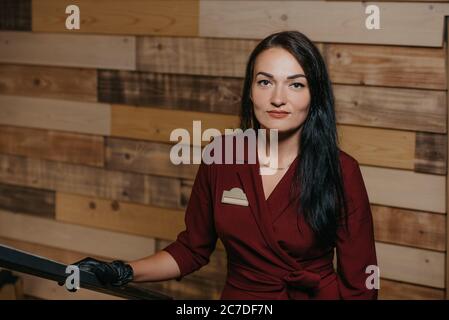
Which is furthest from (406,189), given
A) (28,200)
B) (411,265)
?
(28,200)

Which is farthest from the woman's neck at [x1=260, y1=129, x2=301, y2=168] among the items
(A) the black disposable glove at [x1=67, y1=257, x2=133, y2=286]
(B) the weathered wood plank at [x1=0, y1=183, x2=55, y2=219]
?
(B) the weathered wood plank at [x1=0, y1=183, x2=55, y2=219]

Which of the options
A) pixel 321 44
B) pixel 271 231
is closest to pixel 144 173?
pixel 321 44

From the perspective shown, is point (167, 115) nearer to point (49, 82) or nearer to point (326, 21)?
point (49, 82)

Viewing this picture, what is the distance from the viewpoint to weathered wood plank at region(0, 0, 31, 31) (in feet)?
9.84

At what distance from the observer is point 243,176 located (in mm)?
1919

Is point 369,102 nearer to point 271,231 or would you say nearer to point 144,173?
point 271,231

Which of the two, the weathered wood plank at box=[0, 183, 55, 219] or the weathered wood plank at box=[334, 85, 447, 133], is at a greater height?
the weathered wood plank at box=[334, 85, 447, 133]

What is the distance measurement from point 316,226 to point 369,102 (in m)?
0.73

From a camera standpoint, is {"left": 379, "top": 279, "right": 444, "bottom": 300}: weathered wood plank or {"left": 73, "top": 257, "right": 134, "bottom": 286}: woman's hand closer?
{"left": 73, "top": 257, "right": 134, "bottom": 286}: woman's hand

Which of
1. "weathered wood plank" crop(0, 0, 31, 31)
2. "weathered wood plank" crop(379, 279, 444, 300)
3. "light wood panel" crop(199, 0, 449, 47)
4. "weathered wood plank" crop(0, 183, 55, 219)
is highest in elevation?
"weathered wood plank" crop(0, 0, 31, 31)

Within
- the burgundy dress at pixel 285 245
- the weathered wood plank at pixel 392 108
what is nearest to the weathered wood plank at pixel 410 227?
the weathered wood plank at pixel 392 108

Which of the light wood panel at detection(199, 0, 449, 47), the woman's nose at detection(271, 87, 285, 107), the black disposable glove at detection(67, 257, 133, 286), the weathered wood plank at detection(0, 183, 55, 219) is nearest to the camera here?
the black disposable glove at detection(67, 257, 133, 286)

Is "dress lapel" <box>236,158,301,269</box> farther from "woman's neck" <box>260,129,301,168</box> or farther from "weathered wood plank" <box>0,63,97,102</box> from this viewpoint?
"weathered wood plank" <box>0,63,97,102</box>

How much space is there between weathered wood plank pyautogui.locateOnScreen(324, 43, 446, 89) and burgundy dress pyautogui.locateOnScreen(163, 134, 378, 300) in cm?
57
